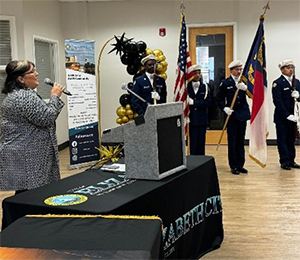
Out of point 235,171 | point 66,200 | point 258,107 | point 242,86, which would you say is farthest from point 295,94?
point 66,200

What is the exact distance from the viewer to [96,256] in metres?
1.11

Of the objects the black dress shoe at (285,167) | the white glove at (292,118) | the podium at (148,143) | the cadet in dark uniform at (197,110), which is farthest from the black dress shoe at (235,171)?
the podium at (148,143)

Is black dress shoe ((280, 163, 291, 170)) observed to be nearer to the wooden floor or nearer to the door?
the wooden floor

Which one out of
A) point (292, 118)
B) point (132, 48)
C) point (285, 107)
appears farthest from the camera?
point (132, 48)

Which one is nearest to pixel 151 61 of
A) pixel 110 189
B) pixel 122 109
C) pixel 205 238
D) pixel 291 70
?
pixel 122 109

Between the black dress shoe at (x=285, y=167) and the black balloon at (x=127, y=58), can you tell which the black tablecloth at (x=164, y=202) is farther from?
the black balloon at (x=127, y=58)

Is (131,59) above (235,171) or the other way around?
above

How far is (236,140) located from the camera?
17.5ft

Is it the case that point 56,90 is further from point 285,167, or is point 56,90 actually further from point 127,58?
point 285,167

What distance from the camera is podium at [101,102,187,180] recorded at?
2.10 m

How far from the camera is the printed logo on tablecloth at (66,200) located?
5.54ft

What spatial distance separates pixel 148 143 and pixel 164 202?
0.32 meters

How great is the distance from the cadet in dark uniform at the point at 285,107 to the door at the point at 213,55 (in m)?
2.25

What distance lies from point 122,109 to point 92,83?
0.65m
